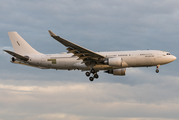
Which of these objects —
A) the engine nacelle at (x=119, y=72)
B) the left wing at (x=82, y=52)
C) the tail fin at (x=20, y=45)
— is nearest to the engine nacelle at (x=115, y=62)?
the left wing at (x=82, y=52)

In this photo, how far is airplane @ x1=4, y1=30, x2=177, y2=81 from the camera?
47.0m

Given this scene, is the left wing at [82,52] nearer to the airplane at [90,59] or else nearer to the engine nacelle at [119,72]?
the airplane at [90,59]

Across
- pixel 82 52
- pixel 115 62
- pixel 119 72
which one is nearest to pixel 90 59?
pixel 82 52

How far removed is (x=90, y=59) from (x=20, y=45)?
14268 millimetres

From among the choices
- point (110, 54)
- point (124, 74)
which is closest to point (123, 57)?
point (110, 54)

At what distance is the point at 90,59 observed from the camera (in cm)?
4816

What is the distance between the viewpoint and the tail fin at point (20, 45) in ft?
175

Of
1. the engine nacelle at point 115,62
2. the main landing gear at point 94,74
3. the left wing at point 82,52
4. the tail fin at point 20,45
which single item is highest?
the tail fin at point 20,45

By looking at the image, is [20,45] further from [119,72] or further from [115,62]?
[119,72]

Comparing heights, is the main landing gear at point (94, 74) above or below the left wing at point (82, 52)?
below

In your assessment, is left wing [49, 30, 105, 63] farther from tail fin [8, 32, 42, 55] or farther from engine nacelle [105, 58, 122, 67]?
tail fin [8, 32, 42, 55]

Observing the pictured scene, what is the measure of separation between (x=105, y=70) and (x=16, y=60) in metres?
15.9

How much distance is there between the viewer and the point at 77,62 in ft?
164

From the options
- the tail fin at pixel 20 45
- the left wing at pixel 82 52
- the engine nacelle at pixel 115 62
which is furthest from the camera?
the tail fin at pixel 20 45
